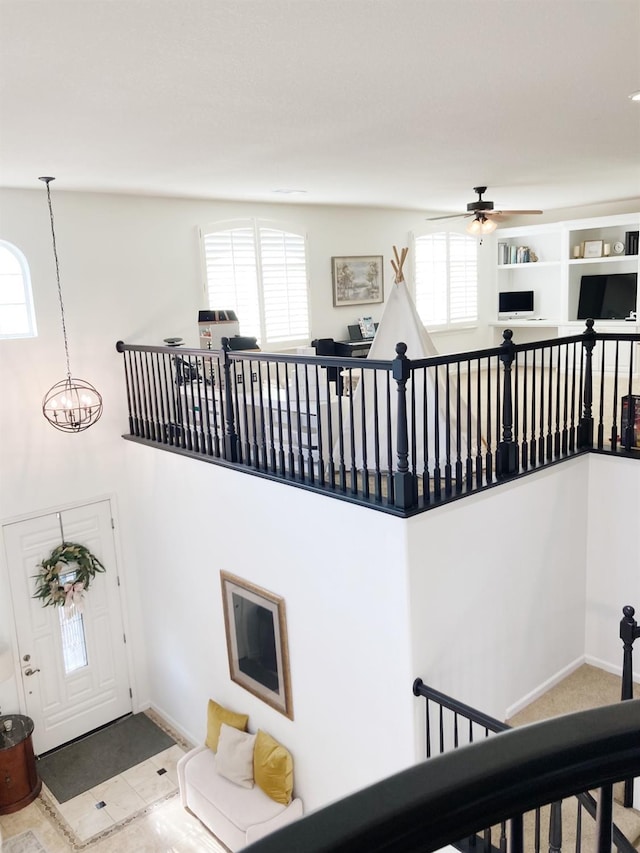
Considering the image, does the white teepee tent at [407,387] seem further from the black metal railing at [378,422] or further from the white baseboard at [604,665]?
the white baseboard at [604,665]

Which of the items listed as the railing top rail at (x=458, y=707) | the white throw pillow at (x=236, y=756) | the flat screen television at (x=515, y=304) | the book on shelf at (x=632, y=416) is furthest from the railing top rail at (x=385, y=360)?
the flat screen television at (x=515, y=304)

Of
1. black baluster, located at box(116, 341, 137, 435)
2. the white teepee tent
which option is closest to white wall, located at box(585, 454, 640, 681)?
the white teepee tent

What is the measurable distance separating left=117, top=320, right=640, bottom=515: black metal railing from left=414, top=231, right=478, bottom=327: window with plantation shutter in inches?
152

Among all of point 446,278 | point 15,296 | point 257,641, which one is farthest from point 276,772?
point 446,278

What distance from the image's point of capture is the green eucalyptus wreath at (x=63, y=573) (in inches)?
257

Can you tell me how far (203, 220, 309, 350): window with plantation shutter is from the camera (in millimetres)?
7328

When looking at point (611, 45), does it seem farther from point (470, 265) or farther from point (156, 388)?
point (470, 265)

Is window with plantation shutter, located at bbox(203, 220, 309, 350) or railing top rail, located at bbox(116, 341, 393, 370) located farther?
window with plantation shutter, located at bbox(203, 220, 309, 350)

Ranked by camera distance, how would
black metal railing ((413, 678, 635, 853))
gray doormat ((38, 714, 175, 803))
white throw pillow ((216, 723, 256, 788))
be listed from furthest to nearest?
1. gray doormat ((38, 714, 175, 803))
2. white throw pillow ((216, 723, 256, 788))
3. black metal railing ((413, 678, 635, 853))

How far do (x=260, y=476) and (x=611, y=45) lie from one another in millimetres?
3457

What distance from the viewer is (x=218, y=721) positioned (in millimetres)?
6055

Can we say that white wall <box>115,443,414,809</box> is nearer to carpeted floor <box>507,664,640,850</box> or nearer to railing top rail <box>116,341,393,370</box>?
railing top rail <box>116,341,393,370</box>

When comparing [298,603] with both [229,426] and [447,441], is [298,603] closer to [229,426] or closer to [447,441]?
[229,426]

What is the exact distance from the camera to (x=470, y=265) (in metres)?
10.3
